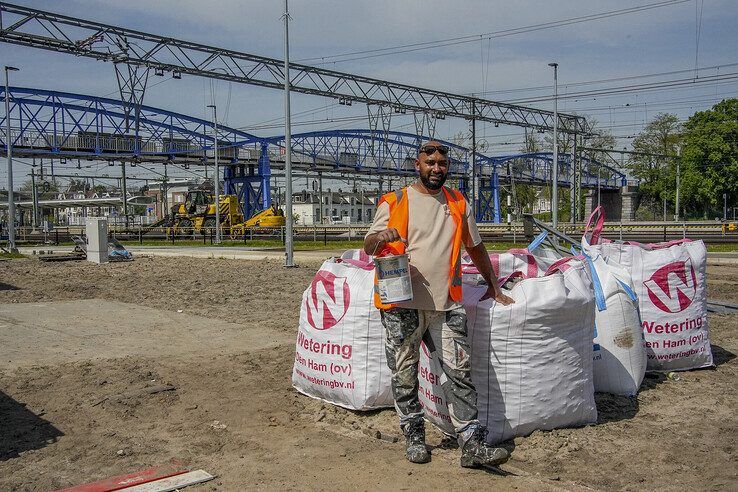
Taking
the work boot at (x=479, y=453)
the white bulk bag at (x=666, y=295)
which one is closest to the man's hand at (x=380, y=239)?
the work boot at (x=479, y=453)

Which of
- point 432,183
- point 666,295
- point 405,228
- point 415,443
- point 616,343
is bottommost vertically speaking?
point 415,443

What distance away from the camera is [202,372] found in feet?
20.2

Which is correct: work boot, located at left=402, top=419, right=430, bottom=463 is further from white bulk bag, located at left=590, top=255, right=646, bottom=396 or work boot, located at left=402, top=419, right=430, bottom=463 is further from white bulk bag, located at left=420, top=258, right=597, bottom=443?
white bulk bag, located at left=590, top=255, right=646, bottom=396

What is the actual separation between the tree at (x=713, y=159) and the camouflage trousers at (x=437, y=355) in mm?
61514

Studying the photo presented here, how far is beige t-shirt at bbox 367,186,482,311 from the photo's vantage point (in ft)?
12.6

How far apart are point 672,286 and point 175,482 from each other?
413 cm

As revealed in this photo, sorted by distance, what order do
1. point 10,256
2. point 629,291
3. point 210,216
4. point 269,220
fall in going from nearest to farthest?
point 629,291
point 10,256
point 269,220
point 210,216

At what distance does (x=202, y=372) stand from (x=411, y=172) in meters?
56.3

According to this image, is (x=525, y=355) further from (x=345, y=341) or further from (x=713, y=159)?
(x=713, y=159)

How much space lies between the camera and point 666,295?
552cm

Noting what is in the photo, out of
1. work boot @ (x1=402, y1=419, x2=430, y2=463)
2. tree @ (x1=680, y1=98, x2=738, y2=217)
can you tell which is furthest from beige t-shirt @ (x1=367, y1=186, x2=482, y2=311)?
tree @ (x1=680, y1=98, x2=738, y2=217)

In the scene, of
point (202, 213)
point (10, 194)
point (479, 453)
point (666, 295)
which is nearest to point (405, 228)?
point (479, 453)

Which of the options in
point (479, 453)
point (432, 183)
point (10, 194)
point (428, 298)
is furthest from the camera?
point (10, 194)

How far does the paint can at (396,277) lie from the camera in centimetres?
370
